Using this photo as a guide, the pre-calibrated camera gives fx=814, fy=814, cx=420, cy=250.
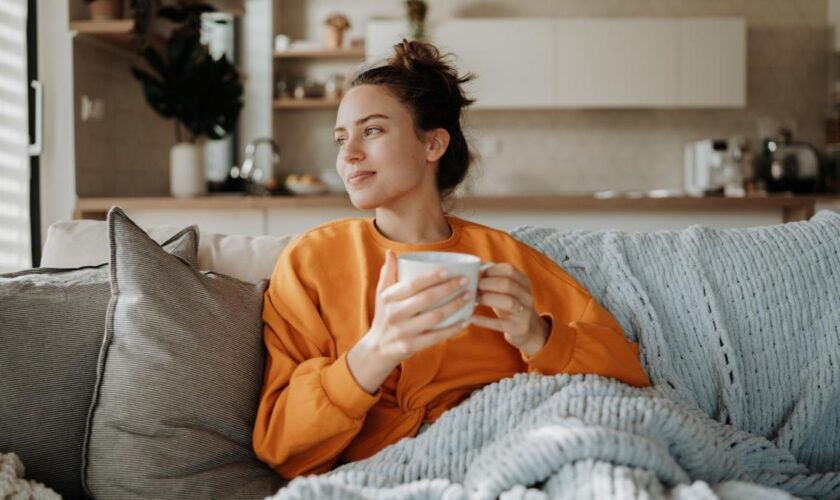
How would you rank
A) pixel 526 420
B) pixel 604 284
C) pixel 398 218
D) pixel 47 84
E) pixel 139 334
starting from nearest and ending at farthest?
1. pixel 526 420
2. pixel 139 334
3. pixel 398 218
4. pixel 604 284
5. pixel 47 84

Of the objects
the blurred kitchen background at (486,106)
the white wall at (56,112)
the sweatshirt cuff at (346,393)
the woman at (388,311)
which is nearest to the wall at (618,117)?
the blurred kitchen background at (486,106)

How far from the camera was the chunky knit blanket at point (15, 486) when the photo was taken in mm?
1084

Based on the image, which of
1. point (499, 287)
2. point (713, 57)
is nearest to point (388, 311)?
point (499, 287)

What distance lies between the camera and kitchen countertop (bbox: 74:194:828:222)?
11.7ft

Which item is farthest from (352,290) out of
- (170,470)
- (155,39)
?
(155,39)

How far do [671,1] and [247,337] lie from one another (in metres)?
4.69

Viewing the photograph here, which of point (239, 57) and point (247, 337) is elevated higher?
point (239, 57)

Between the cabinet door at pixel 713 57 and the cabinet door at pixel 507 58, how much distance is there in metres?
0.80

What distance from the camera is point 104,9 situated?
11.8ft

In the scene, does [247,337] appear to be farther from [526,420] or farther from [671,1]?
[671,1]

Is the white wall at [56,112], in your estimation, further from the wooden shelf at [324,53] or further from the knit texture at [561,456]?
the knit texture at [561,456]

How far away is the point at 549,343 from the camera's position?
1257 millimetres

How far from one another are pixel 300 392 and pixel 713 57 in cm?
431

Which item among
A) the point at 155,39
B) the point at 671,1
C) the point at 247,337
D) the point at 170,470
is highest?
the point at 671,1
